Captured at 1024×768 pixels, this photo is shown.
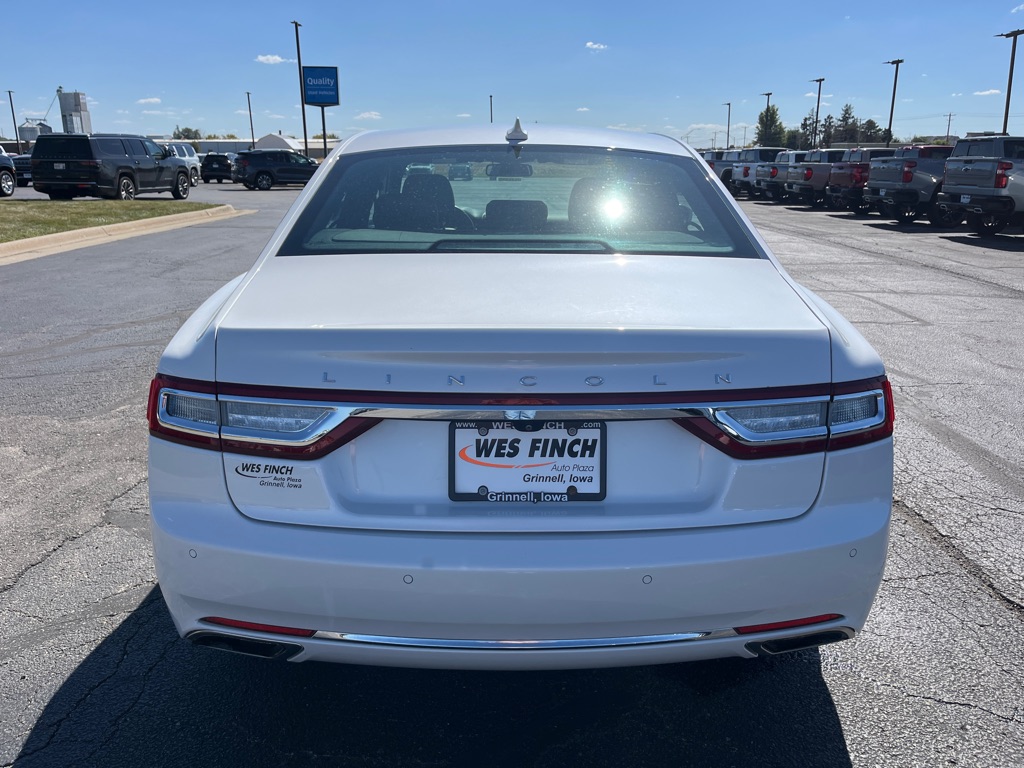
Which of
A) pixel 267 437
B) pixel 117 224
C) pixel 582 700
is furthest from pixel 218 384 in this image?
pixel 117 224

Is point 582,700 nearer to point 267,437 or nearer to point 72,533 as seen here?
point 267,437

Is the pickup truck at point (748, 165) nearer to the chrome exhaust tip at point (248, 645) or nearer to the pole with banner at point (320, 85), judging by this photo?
the pole with banner at point (320, 85)

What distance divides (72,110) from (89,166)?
124 ft

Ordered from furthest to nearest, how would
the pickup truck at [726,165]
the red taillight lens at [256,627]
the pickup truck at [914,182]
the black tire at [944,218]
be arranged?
the pickup truck at [726,165] < the pickup truck at [914,182] < the black tire at [944,218] < the red taillight lens at [256,627]

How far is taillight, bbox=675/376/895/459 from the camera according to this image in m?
2.17

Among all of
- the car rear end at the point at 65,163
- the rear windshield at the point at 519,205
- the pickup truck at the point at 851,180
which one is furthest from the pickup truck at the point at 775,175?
the rear windshield at the point at 519,205

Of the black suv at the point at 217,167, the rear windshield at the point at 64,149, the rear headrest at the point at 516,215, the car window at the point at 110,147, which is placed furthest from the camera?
the black suv at the point at 217,167

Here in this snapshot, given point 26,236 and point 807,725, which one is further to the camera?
point 26,236

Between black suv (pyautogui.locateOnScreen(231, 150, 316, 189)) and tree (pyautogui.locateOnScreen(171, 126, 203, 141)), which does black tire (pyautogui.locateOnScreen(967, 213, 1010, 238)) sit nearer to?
black suv (pyautogui.locateOnScreen(231, 150, 316, 189))

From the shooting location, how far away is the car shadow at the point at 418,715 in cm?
255

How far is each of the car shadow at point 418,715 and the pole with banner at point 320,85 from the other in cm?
5831

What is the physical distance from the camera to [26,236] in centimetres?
1503

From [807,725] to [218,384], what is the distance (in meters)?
2.00

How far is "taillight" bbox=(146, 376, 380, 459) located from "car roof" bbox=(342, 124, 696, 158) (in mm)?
1695
